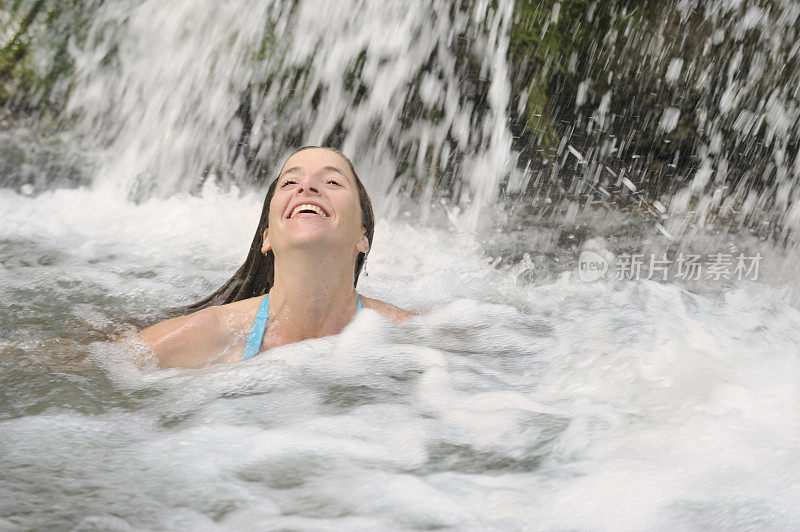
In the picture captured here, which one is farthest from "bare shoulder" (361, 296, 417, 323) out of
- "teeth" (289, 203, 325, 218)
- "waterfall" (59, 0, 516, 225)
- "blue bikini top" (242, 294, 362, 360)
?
"waterfall" (59, 0, 516, 225)

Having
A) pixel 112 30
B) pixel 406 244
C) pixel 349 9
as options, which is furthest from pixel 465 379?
pixel 112 30

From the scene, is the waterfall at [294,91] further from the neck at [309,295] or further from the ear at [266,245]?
the neck at [309,295]

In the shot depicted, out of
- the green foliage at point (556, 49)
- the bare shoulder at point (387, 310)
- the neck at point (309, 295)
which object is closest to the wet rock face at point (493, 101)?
the green foliage at point (556, 49)

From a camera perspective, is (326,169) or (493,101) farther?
(493,101)

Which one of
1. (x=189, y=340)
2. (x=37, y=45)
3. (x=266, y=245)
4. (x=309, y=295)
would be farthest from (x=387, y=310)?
(x=37, y=45)

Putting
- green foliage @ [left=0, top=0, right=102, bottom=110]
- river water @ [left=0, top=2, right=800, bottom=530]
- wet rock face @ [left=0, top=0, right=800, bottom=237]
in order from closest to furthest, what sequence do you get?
river water @ [left=0, top=2, right=800, bottom=530]
wet rock face @ [left=0, top=0, right=800, bottom=237]
green foliage @ [left=0, top=0, right=102, bottom=110]

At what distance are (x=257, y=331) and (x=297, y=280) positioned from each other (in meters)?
0.30

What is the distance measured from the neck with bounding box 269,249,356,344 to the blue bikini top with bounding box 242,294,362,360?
0.03 meters

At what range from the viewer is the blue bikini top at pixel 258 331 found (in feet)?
10.8

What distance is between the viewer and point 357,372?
3.12 meters

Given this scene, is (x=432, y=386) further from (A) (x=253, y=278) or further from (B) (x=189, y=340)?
(A) (x=253, y=278)

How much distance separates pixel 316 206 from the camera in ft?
10.6

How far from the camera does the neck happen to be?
10.6 ft

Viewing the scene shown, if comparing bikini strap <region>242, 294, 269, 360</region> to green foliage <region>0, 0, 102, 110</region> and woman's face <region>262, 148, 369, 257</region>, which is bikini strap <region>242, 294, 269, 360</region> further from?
green foliage <region>0, 0, 102, 110</region>
